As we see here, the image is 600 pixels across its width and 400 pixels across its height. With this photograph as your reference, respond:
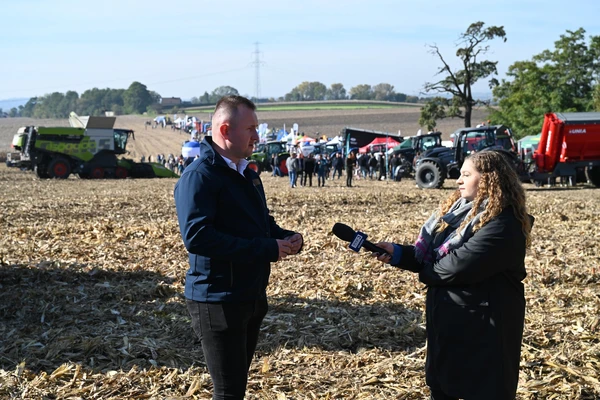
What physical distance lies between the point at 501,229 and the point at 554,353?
2.58 metres

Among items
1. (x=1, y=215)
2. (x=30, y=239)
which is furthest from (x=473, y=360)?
(x=1, y=215)

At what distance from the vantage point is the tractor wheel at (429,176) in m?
23.9

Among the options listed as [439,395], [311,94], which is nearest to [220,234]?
[439,395]

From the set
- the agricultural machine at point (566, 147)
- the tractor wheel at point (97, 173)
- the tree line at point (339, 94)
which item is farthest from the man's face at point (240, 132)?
the tree line at point (339, 94)

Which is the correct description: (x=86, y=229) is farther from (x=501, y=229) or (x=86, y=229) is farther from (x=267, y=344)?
(x=501, y=229)

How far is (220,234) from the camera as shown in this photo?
128 inches

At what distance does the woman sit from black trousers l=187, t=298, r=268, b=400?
37.2 inches

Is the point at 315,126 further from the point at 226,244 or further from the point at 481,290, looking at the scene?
the point at 226,244

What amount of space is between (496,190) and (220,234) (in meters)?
1.35

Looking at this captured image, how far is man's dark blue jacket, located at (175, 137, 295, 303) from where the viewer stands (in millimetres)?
3252

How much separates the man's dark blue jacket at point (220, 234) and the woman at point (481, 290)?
0.88 metres

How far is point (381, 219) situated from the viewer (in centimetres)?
1399

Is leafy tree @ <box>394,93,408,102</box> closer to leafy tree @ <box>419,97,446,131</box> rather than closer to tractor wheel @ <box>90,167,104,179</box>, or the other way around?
leafy tree @ <box>419,97,446,131</box>

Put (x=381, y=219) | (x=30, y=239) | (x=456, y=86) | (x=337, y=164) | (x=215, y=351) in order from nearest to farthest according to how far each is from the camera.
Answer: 1. (x=215, y=351)
2. (x=30, y=239)
3. (x=381, y=219)
4. (x=337, y=164)
5. (x=456, y=86)
